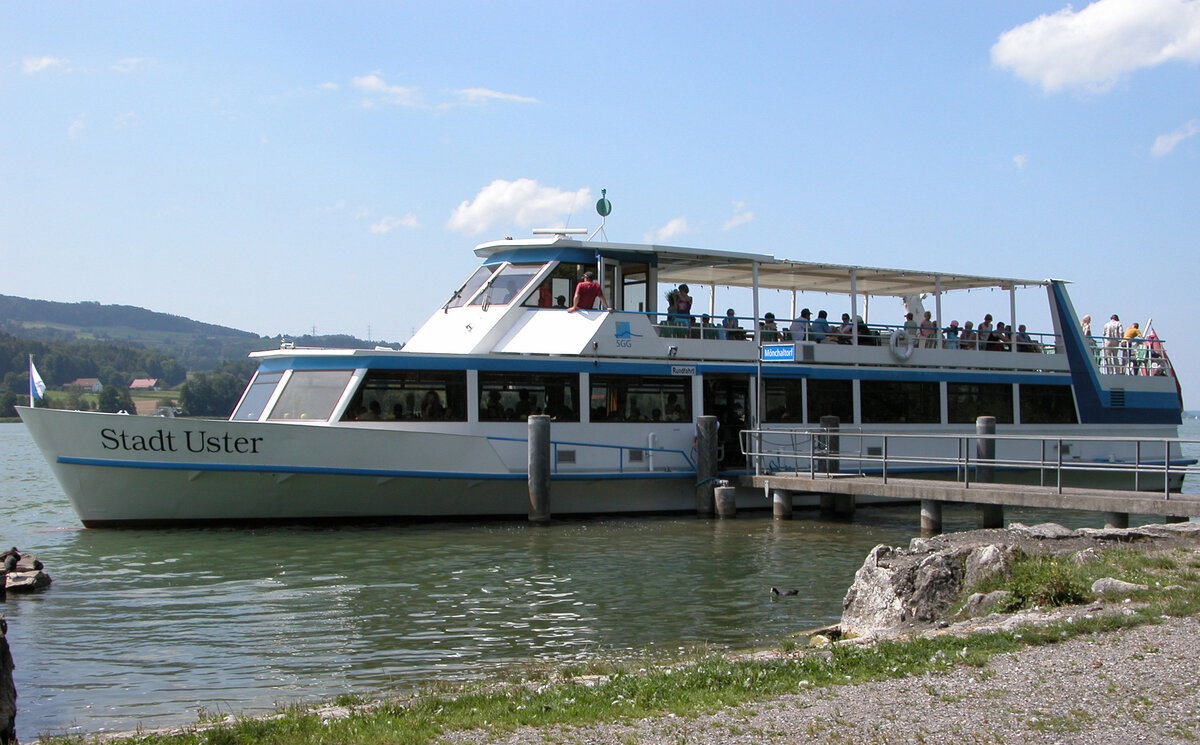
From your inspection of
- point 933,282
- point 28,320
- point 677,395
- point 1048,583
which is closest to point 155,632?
point 1048,583

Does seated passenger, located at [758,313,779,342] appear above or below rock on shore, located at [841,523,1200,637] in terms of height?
above

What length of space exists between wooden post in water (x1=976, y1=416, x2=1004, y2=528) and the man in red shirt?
6.65 m

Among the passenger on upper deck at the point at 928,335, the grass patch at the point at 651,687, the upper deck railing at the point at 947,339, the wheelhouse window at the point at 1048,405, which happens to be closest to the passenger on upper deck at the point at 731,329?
the upper deck railing at the point at 947,339

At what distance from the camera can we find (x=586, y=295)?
18.9 metres

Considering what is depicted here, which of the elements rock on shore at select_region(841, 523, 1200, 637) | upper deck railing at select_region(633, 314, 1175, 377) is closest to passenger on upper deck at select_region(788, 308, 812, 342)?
upper deck railing at select_region(633, 314, 1175, 377)

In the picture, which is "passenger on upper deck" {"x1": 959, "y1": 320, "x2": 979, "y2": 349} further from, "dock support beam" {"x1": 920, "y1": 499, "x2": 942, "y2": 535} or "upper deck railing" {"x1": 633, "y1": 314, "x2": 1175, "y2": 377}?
"dock support beam" {"x1": 920, "y1": 499, "x2": 942, "y2": 535}

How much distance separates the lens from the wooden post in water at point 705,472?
63.2 feet

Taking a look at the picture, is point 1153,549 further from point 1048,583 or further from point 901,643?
point 901,643

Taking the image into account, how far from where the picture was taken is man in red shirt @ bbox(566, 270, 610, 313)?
18844 millimetres

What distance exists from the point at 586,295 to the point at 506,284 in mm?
1431

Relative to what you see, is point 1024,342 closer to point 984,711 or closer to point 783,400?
point 783,400

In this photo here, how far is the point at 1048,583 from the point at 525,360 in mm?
10608

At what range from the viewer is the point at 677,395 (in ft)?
64.9

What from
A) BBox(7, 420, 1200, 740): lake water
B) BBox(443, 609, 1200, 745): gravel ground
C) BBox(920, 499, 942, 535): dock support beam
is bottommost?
BBox(7, 420, 1200, 740): lake water
